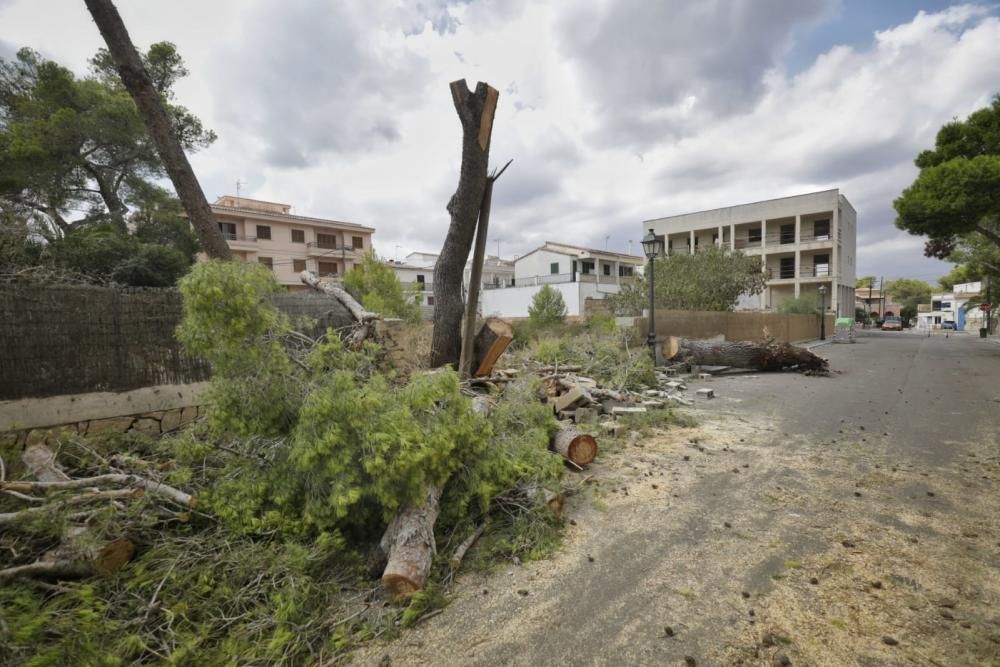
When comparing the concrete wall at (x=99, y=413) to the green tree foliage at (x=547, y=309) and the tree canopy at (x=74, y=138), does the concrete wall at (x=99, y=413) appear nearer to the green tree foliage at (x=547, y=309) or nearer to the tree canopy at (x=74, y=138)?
the tree canopy at (x=74, y=138)

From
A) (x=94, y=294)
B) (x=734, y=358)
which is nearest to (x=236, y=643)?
(x=94, y=294)

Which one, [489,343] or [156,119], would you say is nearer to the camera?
[156,119]

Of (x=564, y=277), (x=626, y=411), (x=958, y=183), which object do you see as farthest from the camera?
(x=564, y=277)

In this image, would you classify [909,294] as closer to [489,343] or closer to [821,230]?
[821,230]

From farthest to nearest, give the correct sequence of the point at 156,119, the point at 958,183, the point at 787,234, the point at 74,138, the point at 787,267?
the point at 787,267
the point at 787,234
the point at 74,138
the point at 958,183
the point at 156,119

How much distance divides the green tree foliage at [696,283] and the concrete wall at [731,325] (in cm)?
185

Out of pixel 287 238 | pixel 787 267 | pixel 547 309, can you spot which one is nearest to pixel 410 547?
pixel 547 309

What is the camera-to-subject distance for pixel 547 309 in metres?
21.7

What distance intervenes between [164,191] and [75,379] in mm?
19102

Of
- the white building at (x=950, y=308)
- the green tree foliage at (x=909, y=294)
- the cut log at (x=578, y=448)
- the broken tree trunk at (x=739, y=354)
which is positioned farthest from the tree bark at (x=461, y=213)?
the green tree foliage at (x=909, y=294)

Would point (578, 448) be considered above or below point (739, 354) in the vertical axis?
below

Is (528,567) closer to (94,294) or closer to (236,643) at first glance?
(236,643)

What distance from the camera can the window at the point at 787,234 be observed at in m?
33.4

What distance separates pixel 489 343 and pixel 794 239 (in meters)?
35.9
